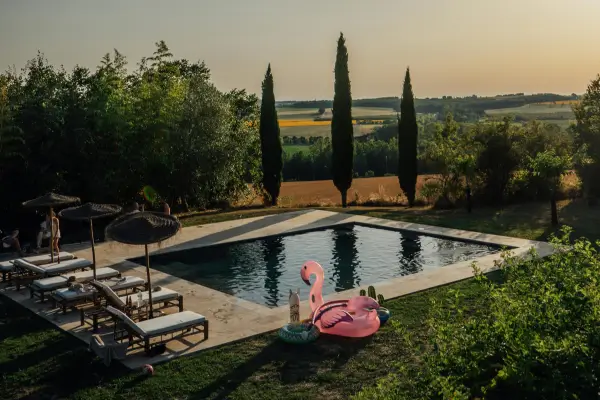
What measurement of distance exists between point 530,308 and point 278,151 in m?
27.9

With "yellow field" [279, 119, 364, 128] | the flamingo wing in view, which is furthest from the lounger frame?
"yellow field" [279, 119, 364, 128]

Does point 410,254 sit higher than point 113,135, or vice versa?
point 113,135

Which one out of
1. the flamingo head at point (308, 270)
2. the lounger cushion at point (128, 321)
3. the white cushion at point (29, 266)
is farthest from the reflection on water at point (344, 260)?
the white cushion at point (29, 266)

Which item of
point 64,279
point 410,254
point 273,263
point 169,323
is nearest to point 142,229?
point 169,323

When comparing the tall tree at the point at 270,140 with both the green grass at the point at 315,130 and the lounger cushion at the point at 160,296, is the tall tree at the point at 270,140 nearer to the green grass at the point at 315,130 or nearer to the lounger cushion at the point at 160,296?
the lounger cushion at the point at 160,296

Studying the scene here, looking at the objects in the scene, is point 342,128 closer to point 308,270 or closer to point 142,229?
point 308,270

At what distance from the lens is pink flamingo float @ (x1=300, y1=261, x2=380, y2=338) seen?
11578 millimetres

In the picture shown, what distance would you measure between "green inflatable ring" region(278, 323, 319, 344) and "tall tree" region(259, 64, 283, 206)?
22.4m

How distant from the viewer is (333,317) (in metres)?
11.8

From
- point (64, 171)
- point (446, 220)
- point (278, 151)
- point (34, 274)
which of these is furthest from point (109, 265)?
point (278, 151)

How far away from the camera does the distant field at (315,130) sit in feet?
302

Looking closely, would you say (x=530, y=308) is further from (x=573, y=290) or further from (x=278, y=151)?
(x=278, y=151)

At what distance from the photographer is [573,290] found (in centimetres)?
672

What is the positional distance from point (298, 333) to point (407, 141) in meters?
22.8
